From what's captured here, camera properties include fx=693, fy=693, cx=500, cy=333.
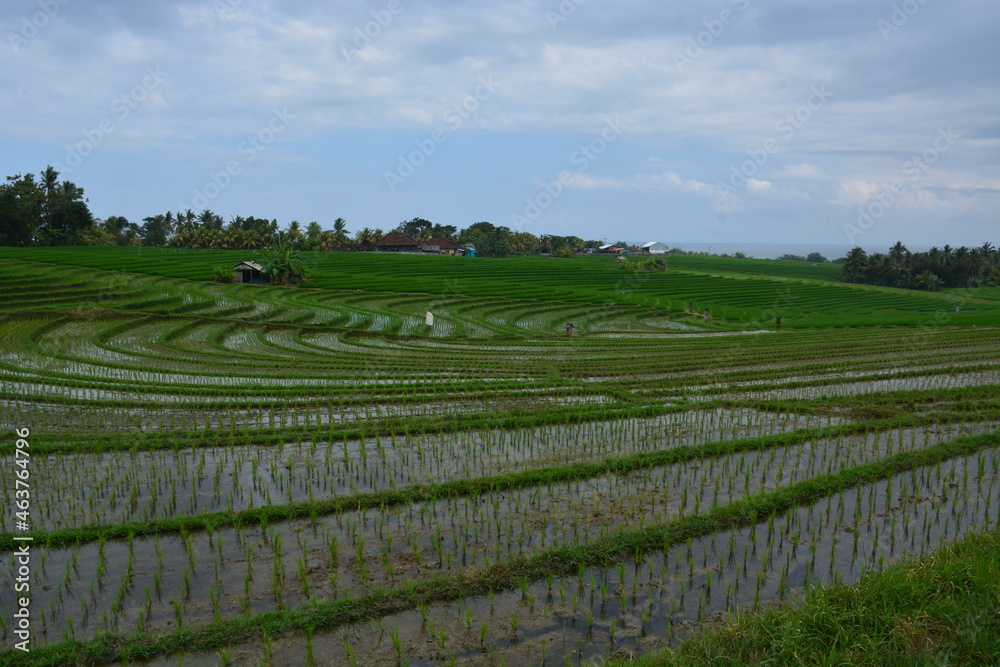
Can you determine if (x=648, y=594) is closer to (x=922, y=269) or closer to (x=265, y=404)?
(x=265, y=404)

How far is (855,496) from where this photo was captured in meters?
8.46

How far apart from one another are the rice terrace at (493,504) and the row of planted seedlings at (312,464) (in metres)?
0.06

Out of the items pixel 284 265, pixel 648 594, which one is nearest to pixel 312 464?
pixel 648 594


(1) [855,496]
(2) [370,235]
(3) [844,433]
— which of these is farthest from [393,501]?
(2) [370,235]

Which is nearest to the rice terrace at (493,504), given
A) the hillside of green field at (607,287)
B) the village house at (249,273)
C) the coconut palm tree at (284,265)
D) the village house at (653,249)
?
the hillside of green field at (607,287)

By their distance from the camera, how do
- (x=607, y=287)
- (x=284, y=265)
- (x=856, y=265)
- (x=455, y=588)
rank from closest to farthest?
1. (x=455, y=588)
2. (x=284, y=265)
3. (x=607, y=287)
4. (x=856, y=265)

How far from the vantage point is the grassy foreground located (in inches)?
191

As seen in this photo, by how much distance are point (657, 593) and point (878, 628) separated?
1728 mm

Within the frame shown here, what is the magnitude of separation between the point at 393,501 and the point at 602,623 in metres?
3.27

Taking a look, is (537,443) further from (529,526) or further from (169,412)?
(169,412)

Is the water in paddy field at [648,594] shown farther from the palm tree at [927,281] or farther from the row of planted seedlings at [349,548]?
the palm tree at [927,281]

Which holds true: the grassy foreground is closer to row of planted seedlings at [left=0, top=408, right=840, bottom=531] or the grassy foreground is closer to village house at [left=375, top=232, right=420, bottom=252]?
row of planted seedlings at [left=0, top=408, right=840, bottom=531]

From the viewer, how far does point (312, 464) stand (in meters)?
9.60

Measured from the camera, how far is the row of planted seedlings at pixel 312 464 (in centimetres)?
813
